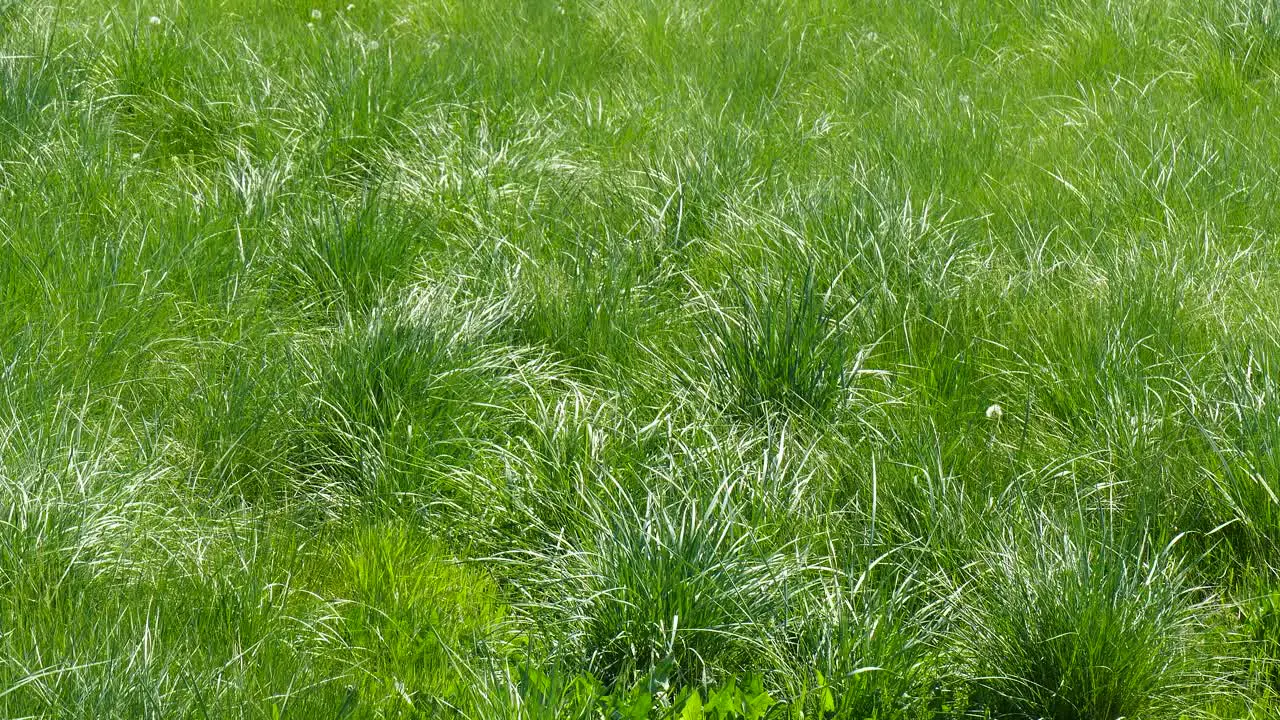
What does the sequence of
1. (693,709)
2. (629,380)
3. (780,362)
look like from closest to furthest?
1. (693,709)
2. (780,362)
3. (629,380)

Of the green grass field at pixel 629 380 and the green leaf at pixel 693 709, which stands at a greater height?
the green leaf at pixel 693 709

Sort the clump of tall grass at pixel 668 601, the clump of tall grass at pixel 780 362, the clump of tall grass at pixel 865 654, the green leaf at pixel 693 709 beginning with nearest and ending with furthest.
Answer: the green leaf at pixel 693 709 < the clump of tall grass at pixel 865 654 < the clump of tall grass at pixel 668 601 < the clump of tall grass at pixel 780 362

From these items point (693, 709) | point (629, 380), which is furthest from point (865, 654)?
point (629, 380)

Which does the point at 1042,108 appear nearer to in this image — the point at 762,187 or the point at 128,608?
the point at 762,187

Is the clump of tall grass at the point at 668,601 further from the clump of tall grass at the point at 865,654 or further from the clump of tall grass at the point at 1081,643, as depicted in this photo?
the clump of tall grass at the point at 1081,643

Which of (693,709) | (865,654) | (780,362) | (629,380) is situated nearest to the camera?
(693,709)

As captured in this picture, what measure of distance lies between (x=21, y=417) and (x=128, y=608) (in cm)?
75

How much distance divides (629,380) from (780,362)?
1.42ft

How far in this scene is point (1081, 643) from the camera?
263 cm

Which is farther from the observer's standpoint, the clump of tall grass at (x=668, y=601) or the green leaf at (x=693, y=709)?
the clump of tall grass at (x=668, y=601)

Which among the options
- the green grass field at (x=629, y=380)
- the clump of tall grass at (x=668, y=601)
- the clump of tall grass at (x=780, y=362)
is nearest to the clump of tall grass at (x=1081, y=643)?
the green grass field at (x=629, y=380)

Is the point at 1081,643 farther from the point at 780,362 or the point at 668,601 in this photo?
the point at 780,362

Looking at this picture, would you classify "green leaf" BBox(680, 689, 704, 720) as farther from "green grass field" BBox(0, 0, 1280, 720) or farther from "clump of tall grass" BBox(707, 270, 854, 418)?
"clump of tall grass" BBox(707, 270, 854, 418)

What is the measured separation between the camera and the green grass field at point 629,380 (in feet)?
8.89
